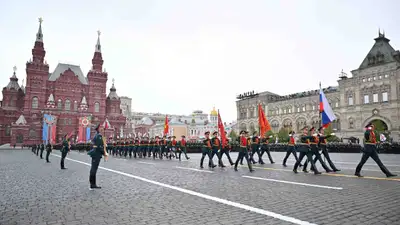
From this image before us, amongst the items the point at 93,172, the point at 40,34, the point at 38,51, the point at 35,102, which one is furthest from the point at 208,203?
the point at 40,34

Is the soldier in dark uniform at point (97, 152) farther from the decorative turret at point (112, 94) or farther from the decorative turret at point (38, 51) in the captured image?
the decorative turret at point (112, 94)

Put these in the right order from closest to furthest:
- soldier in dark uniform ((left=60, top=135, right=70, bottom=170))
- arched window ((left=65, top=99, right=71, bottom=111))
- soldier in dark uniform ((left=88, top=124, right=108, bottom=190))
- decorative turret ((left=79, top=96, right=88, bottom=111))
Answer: soldier in dark uniform ((left=88, top=124, right=108, bottom=190)), soldier in dark uniform ((left=60, top=135, right=70, bottom=170)), arched window ((left=65, top=99, right=71, bottom=111)), decorative turret ((left=79, top=96, right=88, bottom=111))

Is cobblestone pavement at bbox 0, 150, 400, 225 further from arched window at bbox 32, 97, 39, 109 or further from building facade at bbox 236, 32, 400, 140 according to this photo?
arched window at bbox 32, 97, 39, 109

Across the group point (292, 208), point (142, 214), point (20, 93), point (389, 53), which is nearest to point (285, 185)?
point (292, 208)

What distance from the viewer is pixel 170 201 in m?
6.07

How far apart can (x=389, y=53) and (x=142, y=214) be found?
57.2m

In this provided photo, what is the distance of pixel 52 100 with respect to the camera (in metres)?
62.9

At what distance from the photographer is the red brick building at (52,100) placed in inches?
2352

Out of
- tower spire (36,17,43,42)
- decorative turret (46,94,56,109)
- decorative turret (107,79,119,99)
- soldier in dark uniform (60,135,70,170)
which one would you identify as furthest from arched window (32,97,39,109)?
soldier in dark uniform (60,135,70,170)

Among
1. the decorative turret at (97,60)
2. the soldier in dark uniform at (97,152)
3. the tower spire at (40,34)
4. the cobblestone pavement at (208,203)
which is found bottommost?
the cobblestone pavement at (208,203)

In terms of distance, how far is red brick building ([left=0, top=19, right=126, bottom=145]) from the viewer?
5975cm

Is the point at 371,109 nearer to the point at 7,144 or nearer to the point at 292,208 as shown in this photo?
the point at 292,208

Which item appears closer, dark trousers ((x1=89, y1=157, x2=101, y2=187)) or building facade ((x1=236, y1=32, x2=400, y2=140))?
dark trousers ((x1=89, y1=157, x2=101, y2=187))

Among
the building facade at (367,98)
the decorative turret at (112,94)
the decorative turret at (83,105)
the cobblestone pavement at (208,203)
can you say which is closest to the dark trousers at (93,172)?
the cobblestone pavement at (208,203)
